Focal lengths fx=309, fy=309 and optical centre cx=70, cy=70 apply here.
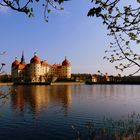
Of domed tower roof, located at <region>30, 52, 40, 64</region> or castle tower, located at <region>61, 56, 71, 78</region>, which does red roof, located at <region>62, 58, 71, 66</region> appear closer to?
castle tower, located at <region>61, 56, 71, 78</region>

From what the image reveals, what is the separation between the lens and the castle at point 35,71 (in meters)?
171

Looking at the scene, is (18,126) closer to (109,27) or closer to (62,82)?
(109,27)

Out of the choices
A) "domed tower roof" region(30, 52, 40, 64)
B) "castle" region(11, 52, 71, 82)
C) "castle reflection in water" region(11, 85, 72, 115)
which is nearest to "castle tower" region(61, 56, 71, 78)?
"castle" region(11, 52, 71, 82)

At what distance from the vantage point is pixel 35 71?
567ft

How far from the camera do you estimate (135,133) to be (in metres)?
18.9

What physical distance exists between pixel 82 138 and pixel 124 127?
4.18m

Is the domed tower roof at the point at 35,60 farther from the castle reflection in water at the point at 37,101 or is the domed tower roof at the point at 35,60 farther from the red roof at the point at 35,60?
the castle reflection in water at the point at 37,101

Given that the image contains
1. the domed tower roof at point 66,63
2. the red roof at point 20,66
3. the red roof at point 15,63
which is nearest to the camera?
the red roof at point 20,66

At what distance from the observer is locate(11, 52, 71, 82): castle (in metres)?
171

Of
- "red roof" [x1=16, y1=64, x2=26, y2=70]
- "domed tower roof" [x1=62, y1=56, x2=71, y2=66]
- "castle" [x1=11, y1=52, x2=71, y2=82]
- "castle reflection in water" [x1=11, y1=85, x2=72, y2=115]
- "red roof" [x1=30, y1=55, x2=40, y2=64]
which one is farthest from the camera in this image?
"domed tower roof" [x1=62, y1=56, x2=71, y2=66]

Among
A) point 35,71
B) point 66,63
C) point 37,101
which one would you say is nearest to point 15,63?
point 35,71

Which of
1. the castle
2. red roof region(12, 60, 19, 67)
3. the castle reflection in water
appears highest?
red roof region(12, 60, 19, 67)

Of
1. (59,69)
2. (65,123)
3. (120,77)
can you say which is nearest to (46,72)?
(59,69)

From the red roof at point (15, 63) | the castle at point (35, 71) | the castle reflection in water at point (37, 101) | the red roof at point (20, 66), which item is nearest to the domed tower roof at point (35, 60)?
the castle at point (35, 71)
